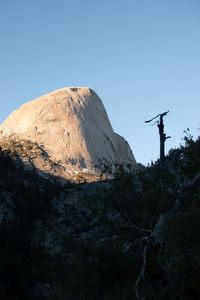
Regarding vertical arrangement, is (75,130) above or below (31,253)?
above

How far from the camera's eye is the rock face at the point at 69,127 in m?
54.8

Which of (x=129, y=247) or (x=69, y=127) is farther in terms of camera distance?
(x=69, y=127)

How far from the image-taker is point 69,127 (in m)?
58.2

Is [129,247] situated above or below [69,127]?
below

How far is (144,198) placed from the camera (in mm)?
16312

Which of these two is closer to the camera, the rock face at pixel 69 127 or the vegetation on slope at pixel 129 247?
the vegetation on slope at pixel 129 247

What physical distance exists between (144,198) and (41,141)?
135 ft

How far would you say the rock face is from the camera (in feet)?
180

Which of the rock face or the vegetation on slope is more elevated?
the rock face

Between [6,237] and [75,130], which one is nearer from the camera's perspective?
[6,237]

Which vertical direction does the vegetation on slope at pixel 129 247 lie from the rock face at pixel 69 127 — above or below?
below

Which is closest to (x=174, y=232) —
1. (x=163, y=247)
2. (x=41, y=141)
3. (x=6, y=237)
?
(x=163, y=247)

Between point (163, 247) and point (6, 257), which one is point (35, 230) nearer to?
point (6, 257)

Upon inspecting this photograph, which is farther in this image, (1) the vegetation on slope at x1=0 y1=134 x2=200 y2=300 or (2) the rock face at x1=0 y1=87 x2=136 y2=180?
(2) the rock face at x1=0 y1=87 x2=136 y2=180
